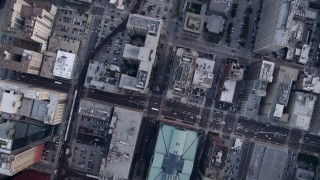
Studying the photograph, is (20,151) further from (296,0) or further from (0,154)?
(296,0)

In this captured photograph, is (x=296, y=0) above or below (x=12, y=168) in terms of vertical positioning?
above

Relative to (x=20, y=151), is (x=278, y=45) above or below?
above

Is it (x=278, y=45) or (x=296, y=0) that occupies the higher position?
(x=296, y=0)

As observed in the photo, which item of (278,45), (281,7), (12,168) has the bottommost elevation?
(12,168)

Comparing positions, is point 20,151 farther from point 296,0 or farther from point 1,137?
point 296,0

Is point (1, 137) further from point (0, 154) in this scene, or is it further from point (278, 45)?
point (278, 45)

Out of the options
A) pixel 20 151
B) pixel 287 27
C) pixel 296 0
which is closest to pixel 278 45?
pixel 287 27

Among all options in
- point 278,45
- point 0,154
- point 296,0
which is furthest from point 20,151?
point 296,0
